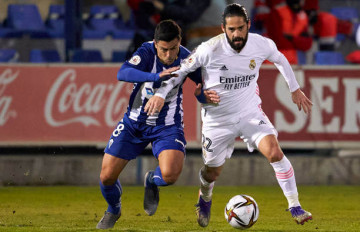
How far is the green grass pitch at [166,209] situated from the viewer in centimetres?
844

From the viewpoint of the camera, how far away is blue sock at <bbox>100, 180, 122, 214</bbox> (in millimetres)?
7938

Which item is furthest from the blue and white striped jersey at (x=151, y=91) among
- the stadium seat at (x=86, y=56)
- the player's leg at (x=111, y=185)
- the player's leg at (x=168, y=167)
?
the stadium seat at (x=86, y=56)

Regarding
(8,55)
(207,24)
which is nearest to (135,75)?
(207,24)

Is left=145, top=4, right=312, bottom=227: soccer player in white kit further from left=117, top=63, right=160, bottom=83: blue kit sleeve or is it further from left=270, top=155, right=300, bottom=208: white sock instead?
left=117, top=63, right=160, bottom=83: blue kit sleeve

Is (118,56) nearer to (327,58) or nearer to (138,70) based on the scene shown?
(327,58)

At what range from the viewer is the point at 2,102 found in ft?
40.2

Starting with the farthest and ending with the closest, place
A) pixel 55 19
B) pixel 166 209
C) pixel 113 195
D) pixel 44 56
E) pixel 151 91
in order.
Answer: pixel 55 19 → pixel 44 56 → pixel 166 209 → pixel 113 195 → pixel 151 91

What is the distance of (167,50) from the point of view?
7.67m

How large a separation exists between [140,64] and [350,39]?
8.78 m

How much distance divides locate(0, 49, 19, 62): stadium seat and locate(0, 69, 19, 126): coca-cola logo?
6.37 ft

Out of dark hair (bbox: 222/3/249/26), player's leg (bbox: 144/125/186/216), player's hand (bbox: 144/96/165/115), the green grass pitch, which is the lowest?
the green grass pitch

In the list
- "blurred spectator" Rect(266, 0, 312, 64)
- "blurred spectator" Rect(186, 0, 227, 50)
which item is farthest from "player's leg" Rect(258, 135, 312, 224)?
"blurred spectator" Rect(266, 0, 312, 64)

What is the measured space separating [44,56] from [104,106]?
235cm

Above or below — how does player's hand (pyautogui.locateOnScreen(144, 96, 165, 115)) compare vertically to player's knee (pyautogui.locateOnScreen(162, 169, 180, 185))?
above
